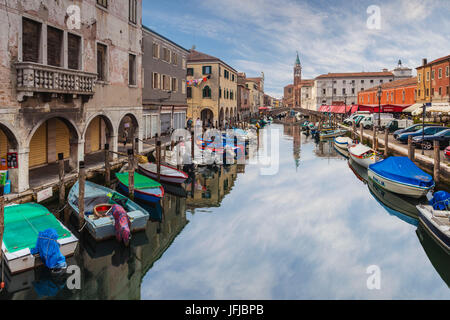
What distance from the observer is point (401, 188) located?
57.0ft

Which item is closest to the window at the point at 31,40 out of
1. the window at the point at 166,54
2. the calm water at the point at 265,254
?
the calm water at the point at 265,254

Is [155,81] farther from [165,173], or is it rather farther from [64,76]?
[64,76]

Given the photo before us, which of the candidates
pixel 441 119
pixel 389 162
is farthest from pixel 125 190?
pixel 441 119

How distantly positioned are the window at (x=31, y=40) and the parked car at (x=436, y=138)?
79.2ft

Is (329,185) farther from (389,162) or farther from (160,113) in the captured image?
(160,113)

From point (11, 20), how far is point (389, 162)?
59.9 ft

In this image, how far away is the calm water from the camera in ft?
30.9

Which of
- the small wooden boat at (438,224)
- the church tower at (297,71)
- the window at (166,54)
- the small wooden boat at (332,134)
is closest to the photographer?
the small wooden boat at (438,224)

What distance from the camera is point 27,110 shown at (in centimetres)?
1426

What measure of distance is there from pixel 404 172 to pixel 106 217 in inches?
547

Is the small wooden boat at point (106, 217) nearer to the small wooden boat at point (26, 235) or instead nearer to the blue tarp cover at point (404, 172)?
the small wooden boat at point (26, 235)

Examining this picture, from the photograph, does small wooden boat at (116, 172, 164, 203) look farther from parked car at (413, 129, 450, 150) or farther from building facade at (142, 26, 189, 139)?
parked car at (413, 129, 450, 150)

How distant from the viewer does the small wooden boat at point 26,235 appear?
9.48 metres

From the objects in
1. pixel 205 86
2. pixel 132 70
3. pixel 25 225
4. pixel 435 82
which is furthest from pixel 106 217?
pixel 435 82
